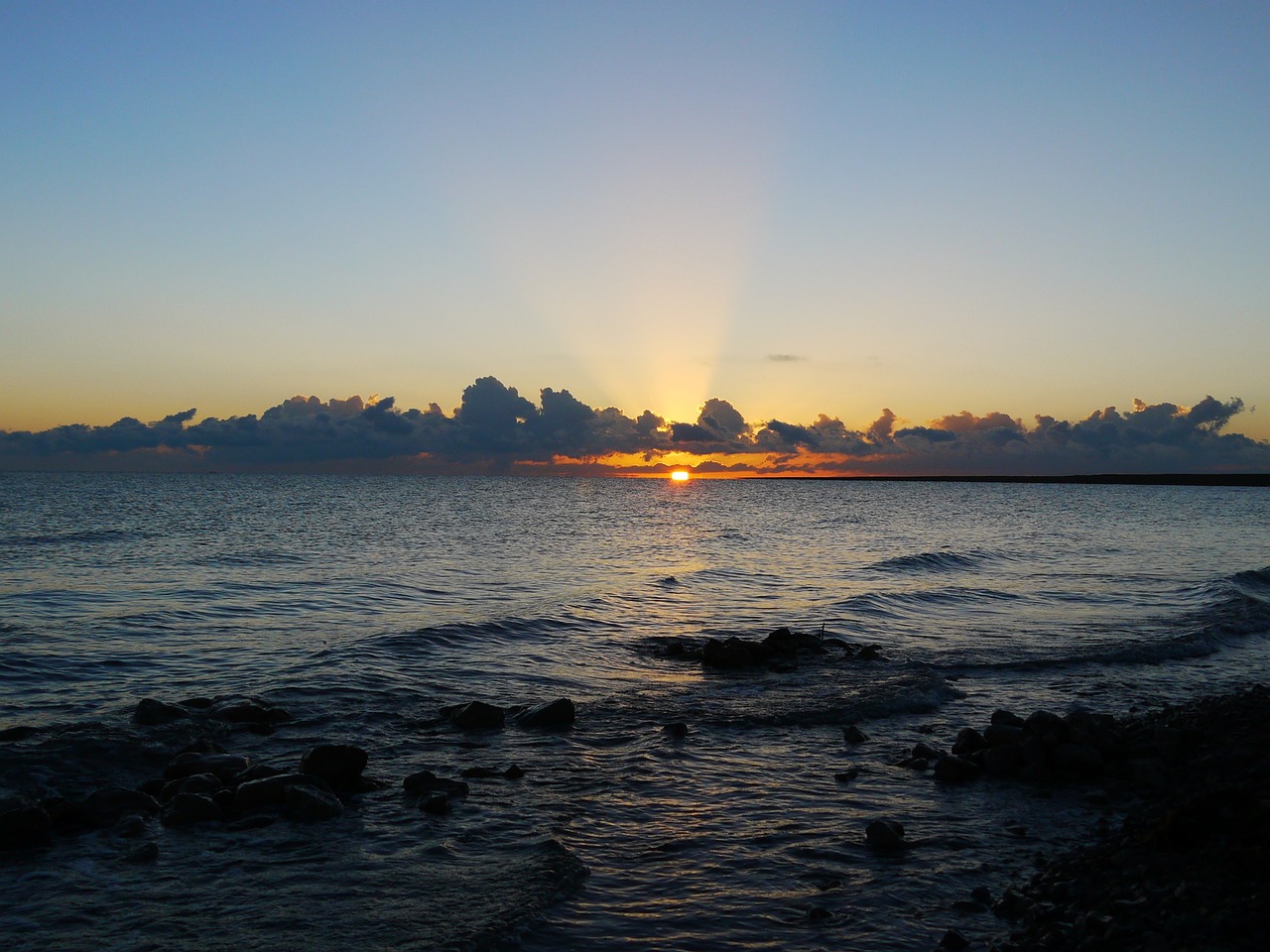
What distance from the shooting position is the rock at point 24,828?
11.0 metres

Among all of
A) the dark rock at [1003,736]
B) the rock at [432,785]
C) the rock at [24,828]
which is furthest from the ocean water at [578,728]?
the dark rock at [1003,736]

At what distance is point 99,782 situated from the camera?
528 inches

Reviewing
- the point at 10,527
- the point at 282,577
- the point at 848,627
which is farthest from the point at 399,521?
the point at 848,627

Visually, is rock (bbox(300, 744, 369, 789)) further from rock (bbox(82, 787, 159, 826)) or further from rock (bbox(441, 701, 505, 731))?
rock (bbox(441, 701, 505, 731))

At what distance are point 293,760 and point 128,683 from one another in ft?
24.5

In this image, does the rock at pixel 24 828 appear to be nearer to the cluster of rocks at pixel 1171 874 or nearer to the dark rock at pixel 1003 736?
the cluster of rocks at pixel 1171 874

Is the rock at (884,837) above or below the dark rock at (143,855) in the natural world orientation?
above

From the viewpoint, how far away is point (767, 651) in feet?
80.9

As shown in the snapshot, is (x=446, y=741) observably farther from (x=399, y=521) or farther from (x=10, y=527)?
(x=399, y=521)

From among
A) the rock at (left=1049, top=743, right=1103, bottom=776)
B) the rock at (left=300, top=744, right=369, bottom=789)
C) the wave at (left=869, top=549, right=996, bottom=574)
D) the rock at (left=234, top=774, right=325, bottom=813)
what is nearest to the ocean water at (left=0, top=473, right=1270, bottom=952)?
the rock at (left=300, top=744, right=369, bottom=789)

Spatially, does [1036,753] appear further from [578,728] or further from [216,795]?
[216,795]

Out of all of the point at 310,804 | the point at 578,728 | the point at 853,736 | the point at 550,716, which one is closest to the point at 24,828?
the point at 310,804

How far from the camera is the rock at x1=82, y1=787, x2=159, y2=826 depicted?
39.3 feet

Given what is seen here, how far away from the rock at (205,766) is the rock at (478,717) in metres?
4.15
